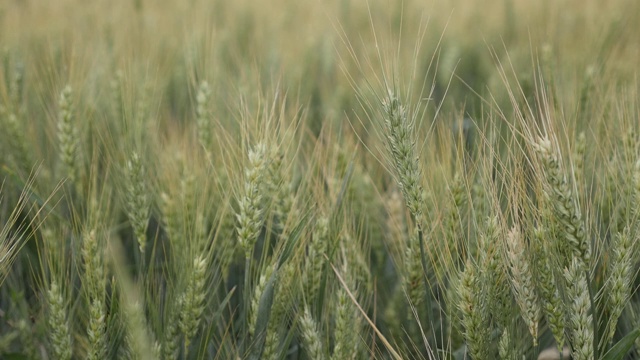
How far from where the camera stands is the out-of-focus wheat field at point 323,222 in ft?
4.12

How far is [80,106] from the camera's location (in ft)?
7.76

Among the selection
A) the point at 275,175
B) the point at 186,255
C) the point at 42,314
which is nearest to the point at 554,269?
the point at 275,175

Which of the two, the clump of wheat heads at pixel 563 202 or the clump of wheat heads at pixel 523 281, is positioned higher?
the clump of wheat heads at pixel 563 202

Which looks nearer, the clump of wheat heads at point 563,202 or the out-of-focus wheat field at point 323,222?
the clump of wheat heads at point 563,202

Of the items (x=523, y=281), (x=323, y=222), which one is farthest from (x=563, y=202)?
(x=323, y=222)

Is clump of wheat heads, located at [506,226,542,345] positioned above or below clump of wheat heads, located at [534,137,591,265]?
below

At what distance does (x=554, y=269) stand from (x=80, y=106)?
1686 millimetres

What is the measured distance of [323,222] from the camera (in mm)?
1505

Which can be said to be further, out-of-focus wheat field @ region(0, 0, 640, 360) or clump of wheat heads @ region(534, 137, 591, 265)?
out-of-focus wheat field @ region(0, 0, 640, 360)

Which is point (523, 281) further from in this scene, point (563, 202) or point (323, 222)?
→ point (323, 222)

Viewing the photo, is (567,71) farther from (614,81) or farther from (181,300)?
(181,300)

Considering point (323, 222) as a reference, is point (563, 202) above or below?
above

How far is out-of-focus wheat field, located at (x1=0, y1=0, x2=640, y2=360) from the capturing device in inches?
49.5

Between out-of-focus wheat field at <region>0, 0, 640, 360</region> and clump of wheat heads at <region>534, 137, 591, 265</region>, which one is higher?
clump of wheat heads at <region>534, 137, 591, 265</region>
